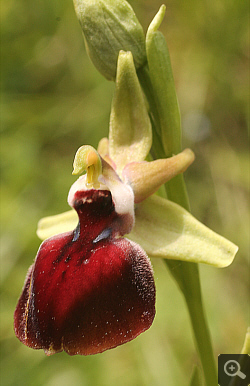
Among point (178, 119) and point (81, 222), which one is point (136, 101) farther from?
point (81, 222)

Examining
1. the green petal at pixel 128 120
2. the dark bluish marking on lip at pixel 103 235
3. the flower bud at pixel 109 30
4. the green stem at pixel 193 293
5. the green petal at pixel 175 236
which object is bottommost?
the green stem at pixel 193 293

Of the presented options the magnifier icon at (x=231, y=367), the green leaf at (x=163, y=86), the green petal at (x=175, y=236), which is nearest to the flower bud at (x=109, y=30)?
the green leaf at (x=163, y=86)

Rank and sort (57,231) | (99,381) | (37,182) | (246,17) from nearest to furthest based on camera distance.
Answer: (57,231) → (99,381) → (37,182) → (246,17)

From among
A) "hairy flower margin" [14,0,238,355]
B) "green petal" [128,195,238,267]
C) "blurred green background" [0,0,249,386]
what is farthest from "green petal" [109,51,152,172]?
"blurred green background" [0,0,249,386]

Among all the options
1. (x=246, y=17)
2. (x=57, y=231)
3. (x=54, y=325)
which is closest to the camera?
(x=54, y=325)

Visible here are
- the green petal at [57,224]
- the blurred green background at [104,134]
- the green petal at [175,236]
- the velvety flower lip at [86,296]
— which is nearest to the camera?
the velvety flower lip at [86,296]

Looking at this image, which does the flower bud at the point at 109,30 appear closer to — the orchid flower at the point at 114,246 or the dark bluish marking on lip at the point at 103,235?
the orchid flower at the point at 114,246

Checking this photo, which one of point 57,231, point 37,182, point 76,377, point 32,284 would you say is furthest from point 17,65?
point 32,284

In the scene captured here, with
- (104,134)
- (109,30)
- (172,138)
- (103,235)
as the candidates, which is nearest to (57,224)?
(103,235)
